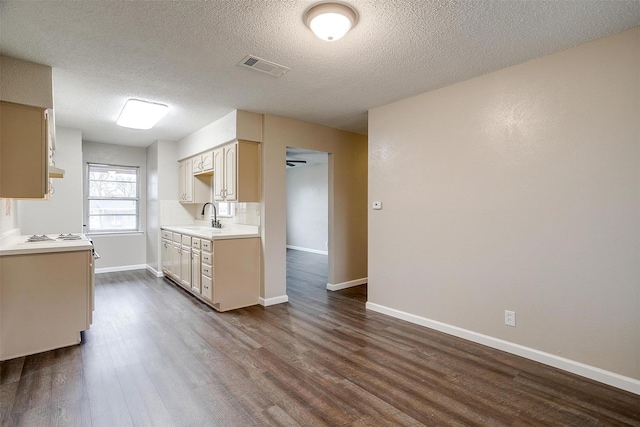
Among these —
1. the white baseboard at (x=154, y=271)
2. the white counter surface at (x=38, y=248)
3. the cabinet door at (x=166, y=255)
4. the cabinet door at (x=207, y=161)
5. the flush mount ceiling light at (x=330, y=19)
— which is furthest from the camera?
the white baseboard at (x=154, y=271)

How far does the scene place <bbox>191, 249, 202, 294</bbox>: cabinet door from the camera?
422 cm

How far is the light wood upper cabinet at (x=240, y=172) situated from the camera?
407 centimetres

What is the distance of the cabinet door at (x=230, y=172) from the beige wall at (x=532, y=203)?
194 centimetres

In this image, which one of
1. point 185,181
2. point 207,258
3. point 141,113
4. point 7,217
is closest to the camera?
point 7,217

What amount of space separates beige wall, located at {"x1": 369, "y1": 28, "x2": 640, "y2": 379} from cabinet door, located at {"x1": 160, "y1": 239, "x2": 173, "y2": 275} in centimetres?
365

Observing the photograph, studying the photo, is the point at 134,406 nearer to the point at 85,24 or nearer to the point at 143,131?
the point at 85,24

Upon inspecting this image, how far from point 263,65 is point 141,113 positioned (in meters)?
2.04

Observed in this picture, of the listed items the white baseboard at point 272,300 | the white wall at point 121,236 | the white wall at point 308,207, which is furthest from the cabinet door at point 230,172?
the white wall at point 308,207

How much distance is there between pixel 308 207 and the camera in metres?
9.27

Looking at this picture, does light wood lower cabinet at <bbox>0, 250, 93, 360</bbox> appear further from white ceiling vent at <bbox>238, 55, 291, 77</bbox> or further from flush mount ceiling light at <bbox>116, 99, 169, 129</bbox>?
white ceiling vent at <bbox>238, 55, 291, 77</bbox>

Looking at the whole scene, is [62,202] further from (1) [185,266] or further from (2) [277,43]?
(2) [277,43]

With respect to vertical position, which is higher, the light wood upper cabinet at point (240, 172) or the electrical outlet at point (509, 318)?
the light wood upper cabinet at point (240, 172)

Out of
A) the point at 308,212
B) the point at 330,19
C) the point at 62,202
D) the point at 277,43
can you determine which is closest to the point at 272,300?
the point at 277,43

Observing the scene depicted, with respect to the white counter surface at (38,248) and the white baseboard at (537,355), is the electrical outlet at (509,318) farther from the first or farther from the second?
the white counter surface at (38,248)
